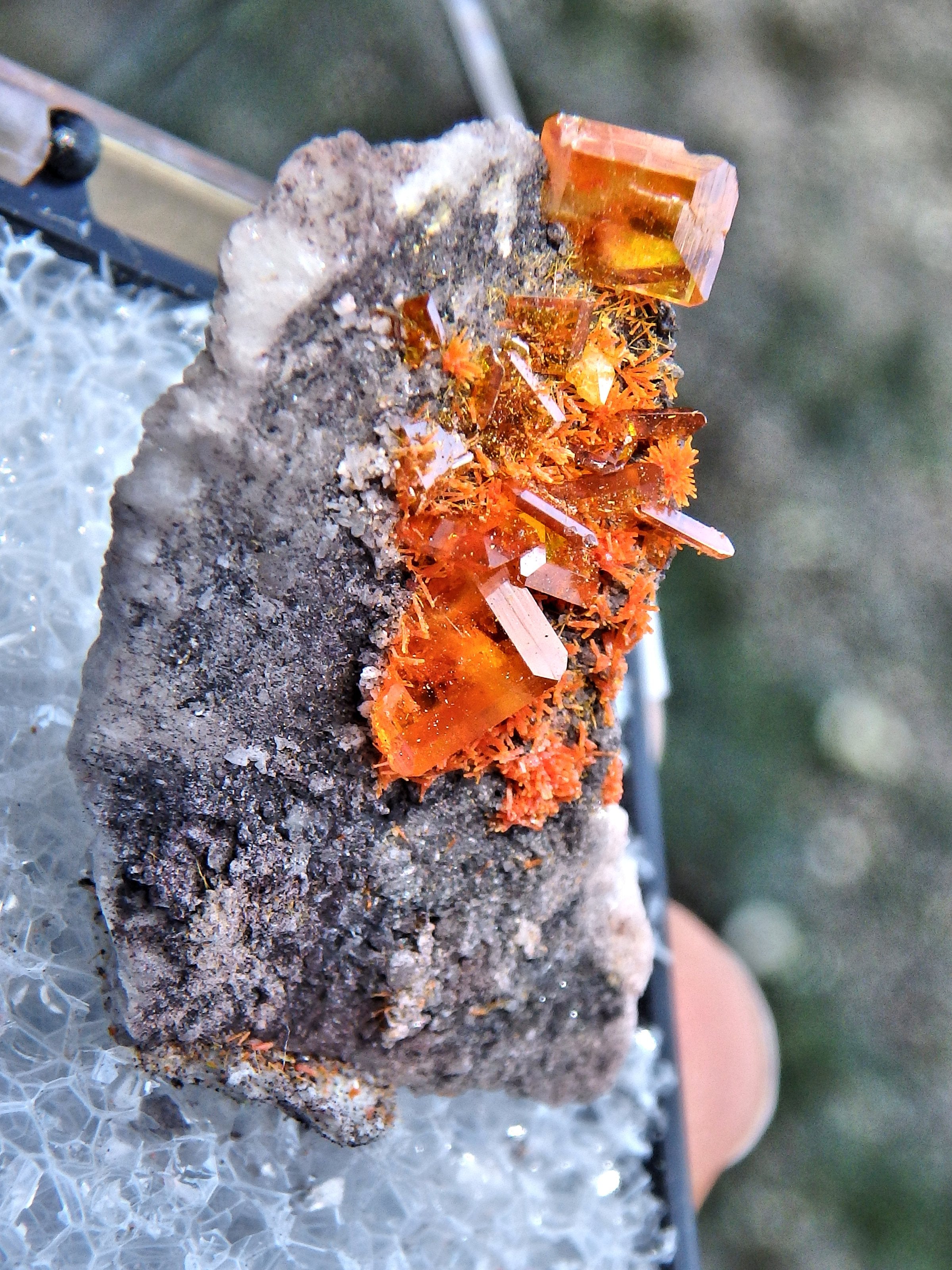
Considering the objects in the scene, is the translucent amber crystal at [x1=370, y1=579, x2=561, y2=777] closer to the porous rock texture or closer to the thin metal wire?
the porous rock texture

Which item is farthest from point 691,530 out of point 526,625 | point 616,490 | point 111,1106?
point 111,1106

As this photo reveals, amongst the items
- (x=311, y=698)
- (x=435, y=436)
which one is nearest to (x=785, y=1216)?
(x=311, y=698)

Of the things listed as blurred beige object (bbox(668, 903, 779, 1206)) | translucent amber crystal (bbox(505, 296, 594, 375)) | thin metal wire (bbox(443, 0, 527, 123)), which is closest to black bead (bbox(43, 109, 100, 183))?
translucent amber crystal (bbox(505, 296, 594, 375))

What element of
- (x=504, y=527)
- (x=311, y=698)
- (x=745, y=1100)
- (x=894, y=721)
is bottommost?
(x=745, y=1100)

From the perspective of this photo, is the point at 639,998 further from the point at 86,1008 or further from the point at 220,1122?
the point at 86,1008

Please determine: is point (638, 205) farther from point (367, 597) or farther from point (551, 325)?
point (367, 597)

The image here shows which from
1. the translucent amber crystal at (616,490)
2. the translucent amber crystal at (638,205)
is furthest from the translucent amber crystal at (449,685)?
the translucent amber crystal at (638,205)

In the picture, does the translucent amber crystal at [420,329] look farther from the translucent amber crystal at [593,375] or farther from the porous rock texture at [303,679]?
the translucent amber crystal at [593,375]
